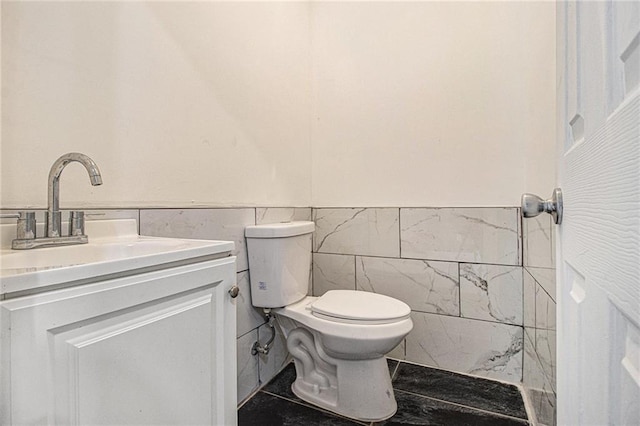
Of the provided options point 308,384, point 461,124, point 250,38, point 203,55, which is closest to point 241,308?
point 308,384

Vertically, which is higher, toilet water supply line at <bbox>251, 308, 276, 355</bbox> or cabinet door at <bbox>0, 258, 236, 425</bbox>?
cabinet door at <bbox>0, 258, 236, 425</bbox>

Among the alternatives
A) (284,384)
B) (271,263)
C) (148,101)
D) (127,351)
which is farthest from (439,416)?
(148,101)

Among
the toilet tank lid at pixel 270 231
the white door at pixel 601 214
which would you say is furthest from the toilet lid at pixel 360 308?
the white door at pixel 601 214

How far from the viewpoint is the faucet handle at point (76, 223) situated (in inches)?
34.5

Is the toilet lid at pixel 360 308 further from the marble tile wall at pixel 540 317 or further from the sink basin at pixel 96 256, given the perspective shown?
the sink basin at pixel 96 256

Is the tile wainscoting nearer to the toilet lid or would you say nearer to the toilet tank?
the toilet tank

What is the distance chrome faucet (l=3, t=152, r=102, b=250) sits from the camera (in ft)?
2.58

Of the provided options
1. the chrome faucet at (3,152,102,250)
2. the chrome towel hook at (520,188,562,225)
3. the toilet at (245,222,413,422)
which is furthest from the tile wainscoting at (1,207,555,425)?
the chrome towel hook at (520,188,562,225)

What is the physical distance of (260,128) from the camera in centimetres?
167

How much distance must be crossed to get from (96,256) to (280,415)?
3.38ft

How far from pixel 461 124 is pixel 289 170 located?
0.93 m

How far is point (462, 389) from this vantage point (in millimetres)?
1581

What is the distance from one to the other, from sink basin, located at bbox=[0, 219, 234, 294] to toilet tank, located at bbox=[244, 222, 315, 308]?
1.77 feet

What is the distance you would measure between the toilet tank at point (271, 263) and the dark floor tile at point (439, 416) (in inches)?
25.9
